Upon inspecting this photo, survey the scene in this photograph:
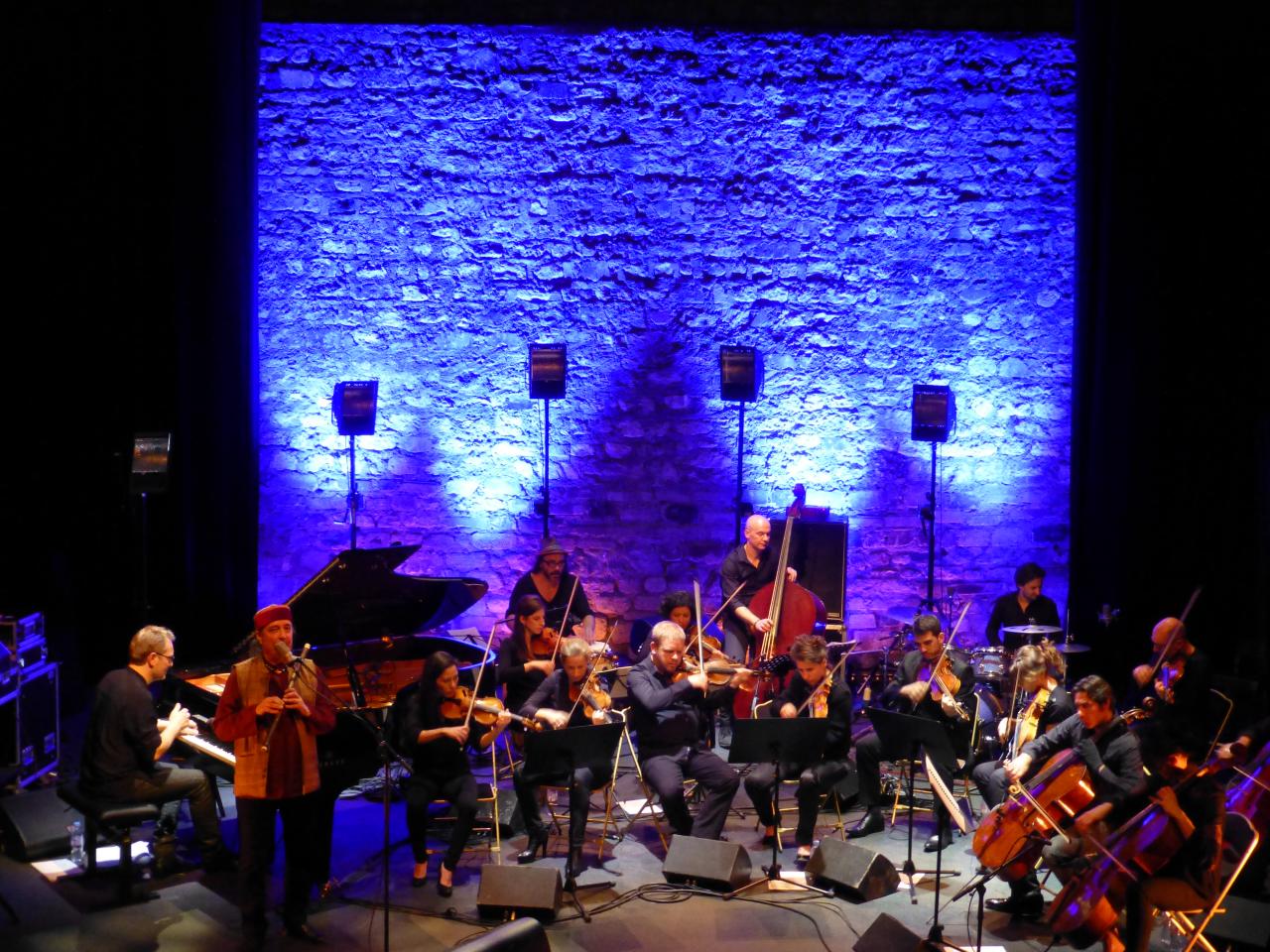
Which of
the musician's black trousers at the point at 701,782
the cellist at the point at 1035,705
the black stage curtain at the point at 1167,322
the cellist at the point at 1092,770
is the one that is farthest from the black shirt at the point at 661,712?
the black stage curtain at the point at 1167,322

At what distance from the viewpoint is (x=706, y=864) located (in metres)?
6.26

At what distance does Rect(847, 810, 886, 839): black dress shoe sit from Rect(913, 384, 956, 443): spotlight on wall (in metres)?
2.98

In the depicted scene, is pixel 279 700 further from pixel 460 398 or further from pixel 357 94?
pixel 357 94

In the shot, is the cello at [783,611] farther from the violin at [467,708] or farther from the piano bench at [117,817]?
the piano bench at [117,817]

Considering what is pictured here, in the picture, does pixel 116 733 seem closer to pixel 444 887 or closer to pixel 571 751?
pixel 444 887

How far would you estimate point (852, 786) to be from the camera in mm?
7312

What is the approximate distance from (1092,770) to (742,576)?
3.04 m

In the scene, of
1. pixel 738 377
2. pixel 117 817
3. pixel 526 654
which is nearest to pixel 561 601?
pixel 526 654

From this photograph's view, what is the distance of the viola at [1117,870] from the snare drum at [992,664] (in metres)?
2.36

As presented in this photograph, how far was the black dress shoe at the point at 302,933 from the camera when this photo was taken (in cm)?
571

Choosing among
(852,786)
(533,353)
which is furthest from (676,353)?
(852,786)

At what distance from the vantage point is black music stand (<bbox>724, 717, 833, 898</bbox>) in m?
6.18

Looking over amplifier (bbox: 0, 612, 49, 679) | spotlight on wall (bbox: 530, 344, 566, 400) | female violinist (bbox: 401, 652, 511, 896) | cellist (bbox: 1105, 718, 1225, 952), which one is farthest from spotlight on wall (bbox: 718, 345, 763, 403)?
amplifier (bbox: 0, 612, 49, 679)

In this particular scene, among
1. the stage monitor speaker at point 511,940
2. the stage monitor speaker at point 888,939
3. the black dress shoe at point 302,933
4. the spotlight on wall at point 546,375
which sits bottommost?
the black dress shoe at point 302,933
